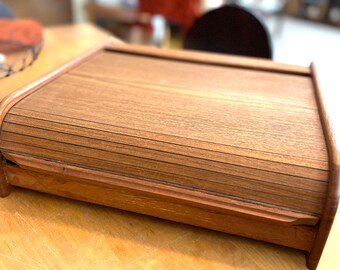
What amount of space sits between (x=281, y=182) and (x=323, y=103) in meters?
0.21

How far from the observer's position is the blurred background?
6.54ft

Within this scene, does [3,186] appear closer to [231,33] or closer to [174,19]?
[231,33]

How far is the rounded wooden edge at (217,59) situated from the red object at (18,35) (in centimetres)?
29

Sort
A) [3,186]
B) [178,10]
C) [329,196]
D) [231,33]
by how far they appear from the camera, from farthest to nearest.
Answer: [178,10] → [231,33] → [3,186] → [329,196]

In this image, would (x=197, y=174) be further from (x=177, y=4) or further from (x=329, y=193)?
(x=177, y=4)

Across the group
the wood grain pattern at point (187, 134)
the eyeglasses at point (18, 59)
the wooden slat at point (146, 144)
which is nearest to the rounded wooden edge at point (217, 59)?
the wood grain pattern at point (187, 134)

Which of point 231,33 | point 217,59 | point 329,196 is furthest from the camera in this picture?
point 231,33

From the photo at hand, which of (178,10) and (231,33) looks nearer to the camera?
(231,33)

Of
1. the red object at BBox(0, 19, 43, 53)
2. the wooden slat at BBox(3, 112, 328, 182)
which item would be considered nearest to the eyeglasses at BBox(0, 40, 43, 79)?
the red object at BBox(0, 19, 43, 53)

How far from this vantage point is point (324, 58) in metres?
2.18

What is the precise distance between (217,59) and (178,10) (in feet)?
4.28

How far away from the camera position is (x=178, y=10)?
1948 millimetres

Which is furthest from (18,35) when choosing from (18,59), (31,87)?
(31,87)

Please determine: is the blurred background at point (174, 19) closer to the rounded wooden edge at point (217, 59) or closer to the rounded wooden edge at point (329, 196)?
the rounded wooden edge at point (217, 59)
